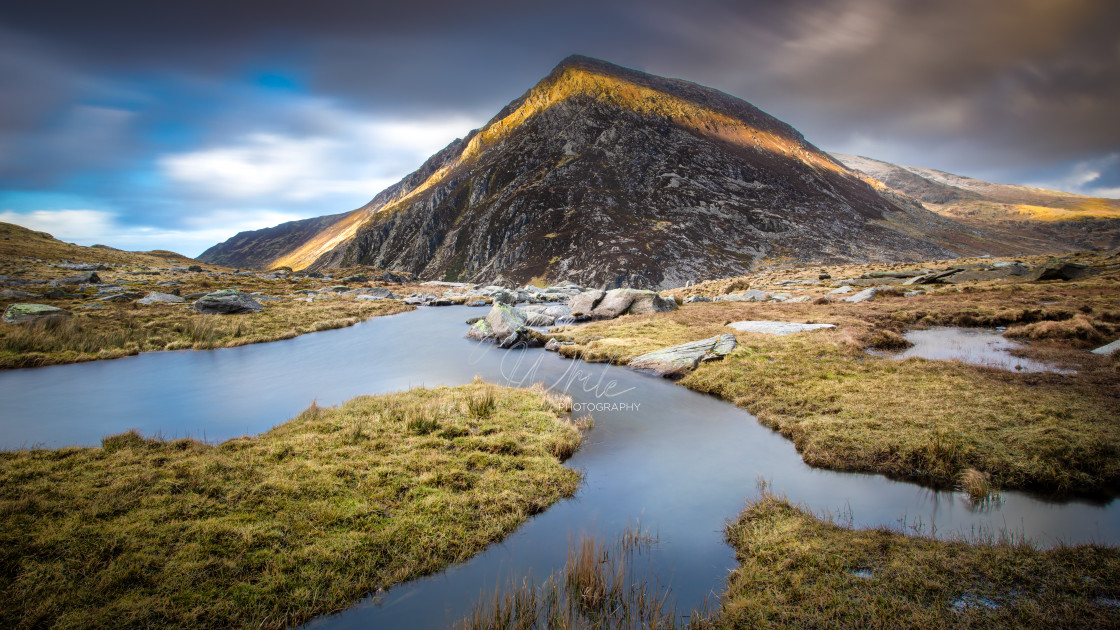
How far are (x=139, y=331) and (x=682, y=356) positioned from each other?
4455cm

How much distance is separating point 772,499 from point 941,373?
1326 cm

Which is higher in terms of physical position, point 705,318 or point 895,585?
point 705,318

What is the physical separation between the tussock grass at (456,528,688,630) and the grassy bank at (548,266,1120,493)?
26.1 ft

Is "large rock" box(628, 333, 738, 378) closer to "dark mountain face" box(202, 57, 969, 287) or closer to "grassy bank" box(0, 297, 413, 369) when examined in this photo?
"grassy bank" box(0, 297, 413, 369)

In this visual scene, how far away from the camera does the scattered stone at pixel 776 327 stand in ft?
90.3

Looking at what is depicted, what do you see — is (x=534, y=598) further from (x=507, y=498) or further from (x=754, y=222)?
(x=754, y=222)

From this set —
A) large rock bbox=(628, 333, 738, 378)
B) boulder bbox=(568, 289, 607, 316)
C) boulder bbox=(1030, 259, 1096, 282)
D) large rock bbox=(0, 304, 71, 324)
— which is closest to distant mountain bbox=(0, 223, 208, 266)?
large rock bbox=(0, 304, 71, 324)

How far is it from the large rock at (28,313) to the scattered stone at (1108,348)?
67.6 m

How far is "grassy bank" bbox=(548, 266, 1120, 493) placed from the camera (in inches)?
431

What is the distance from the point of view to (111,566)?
24.1 feet

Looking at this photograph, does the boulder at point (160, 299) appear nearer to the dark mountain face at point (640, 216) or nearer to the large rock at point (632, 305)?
the large rock at point (632, 305)

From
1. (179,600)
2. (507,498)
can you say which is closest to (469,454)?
(507,498)

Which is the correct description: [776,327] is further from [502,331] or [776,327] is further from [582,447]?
[502,331]

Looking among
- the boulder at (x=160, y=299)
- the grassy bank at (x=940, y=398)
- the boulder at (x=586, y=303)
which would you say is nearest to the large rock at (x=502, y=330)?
the grassy bank at (x=940, y=398)
